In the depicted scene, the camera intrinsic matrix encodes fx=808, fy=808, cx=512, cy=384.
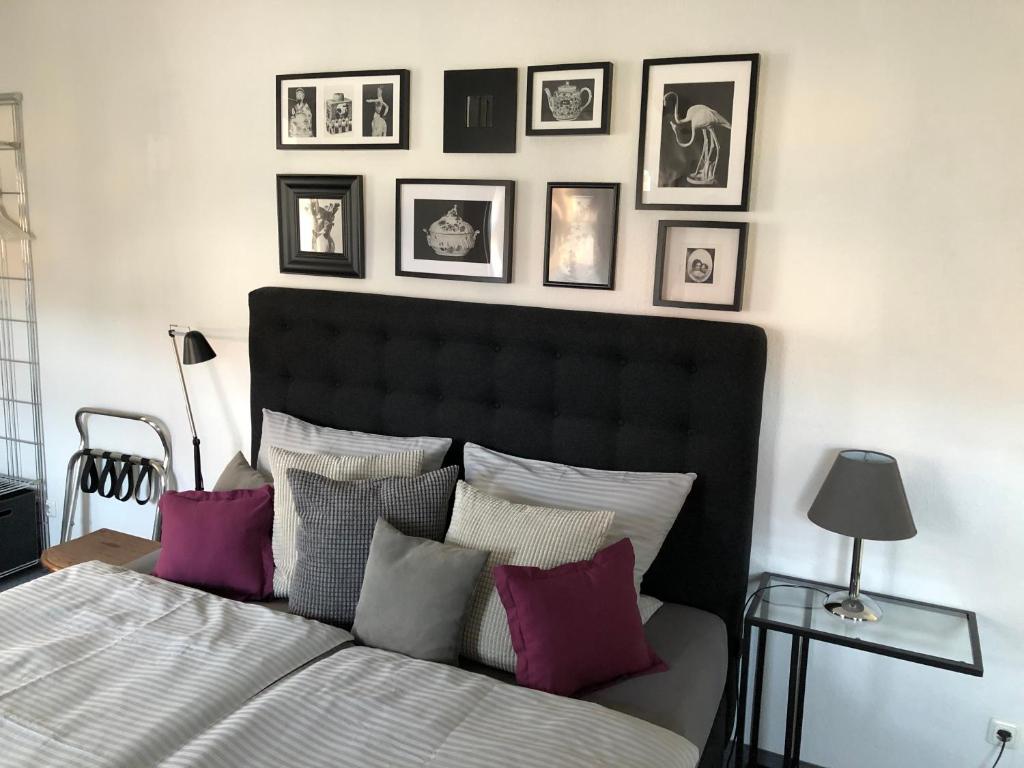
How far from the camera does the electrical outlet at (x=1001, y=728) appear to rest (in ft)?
7.43

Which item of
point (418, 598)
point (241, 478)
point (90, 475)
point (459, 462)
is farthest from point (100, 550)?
point (418, 598)

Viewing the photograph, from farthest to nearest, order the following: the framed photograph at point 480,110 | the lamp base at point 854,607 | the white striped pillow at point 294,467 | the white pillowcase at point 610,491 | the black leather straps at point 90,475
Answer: the black leather straps at point 90,475
the framed photograph at point 480,110
the white striped pillow at point 294,467
the white pillowcase at point 610,491
the lamp base at point 854,607

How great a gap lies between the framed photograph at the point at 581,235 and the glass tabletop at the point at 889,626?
1.06 m

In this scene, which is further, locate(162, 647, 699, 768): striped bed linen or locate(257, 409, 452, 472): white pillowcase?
locate(257, 409, 452, 472): white pillowcase

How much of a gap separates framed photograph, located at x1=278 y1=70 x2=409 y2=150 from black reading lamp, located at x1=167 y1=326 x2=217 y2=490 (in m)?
0.77

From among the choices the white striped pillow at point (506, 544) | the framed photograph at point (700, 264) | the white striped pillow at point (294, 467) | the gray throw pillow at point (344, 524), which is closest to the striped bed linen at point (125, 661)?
the gray throw pillow at point (344, 524)

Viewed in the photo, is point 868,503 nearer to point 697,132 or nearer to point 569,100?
point 697,132

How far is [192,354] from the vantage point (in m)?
2.95

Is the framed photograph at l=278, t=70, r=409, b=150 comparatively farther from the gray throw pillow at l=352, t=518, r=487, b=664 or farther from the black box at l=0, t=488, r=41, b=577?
the black box at l=0, t=488, r=41, b=577

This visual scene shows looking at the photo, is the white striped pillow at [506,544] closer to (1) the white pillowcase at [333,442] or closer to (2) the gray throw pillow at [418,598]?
(2) the gray throw pillow at [418,598]

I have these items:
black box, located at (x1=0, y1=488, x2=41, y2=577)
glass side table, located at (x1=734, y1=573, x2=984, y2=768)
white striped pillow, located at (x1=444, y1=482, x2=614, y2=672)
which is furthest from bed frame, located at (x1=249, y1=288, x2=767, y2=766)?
black box, located at (x1=0, y1=488, x2=41, y2=577)

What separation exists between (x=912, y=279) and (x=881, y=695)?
4.03 feet

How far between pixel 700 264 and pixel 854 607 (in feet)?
3.48

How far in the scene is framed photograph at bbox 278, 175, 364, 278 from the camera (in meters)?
2.86
